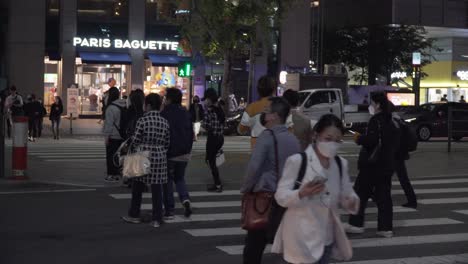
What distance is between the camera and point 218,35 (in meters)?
27.3

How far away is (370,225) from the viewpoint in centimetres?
1002

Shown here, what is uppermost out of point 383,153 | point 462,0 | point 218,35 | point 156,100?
point 462,0

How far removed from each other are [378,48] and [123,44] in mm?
17795

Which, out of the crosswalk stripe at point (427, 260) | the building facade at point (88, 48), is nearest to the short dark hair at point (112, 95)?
the crosswalk stripe at point (427, 260)

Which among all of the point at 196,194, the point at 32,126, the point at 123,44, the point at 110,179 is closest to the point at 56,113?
the point at 32,126

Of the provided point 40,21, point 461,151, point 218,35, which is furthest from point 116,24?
point 461,151

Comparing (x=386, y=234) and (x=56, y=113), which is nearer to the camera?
(x=386, y=234)

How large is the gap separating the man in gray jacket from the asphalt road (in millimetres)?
1917

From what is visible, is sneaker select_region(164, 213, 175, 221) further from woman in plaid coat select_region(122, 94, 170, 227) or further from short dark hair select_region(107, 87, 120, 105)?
short dark hair select_region(107, 87, 120, 105)

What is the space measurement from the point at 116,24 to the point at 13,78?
6.69 metres

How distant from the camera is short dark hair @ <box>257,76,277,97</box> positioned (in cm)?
763

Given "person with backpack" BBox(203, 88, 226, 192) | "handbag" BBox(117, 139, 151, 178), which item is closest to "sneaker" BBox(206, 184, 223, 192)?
"person with backpack" BBox(203, 88, 226, 192)

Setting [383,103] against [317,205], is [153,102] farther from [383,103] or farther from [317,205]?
[317,205]

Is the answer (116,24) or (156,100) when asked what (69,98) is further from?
(156,100)
